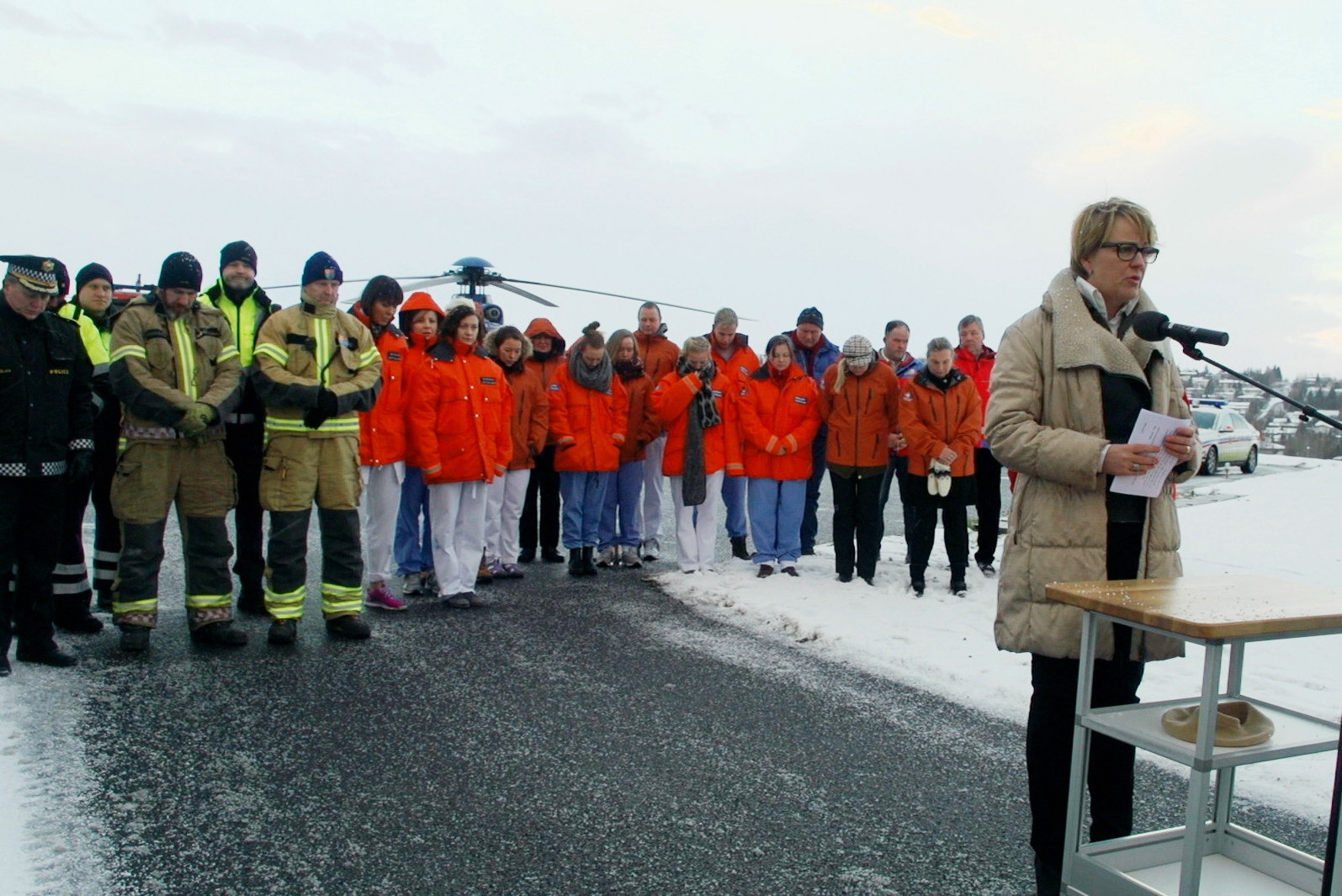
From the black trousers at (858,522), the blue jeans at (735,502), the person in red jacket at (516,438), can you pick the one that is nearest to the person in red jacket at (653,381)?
the blue jeans at (735,502)

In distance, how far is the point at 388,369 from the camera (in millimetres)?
7922

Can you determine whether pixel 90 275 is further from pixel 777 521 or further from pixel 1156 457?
pixel 1156 457

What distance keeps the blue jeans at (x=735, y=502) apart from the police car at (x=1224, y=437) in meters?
18.1

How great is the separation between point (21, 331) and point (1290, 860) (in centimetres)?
617

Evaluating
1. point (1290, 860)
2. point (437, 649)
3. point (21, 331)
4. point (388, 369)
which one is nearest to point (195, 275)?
point (21, 331)

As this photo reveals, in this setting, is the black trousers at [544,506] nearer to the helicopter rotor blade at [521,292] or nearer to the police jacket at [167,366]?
the police jacket at [167,366]

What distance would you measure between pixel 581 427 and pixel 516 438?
1.86 ft

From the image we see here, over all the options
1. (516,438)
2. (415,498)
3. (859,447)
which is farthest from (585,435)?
(859,447)

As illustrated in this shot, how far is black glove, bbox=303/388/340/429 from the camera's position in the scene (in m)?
6.52

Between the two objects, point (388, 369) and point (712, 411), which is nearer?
point (388, 369)

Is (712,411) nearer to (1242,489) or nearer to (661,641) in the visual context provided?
(661,641)

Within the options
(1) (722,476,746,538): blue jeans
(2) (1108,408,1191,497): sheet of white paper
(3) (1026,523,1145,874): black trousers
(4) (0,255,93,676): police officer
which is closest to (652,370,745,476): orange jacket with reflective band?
(1) (722,476,746,538): blue jeans

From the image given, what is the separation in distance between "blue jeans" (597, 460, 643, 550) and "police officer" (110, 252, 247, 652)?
146 inches

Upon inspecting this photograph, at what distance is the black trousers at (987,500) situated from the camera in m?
9.47
